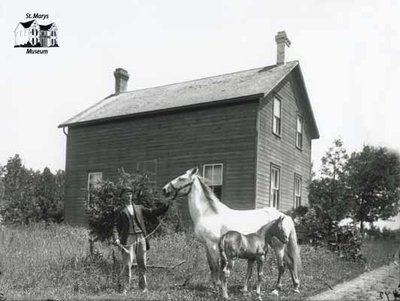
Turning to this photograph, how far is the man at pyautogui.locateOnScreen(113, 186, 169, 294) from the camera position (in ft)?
29.7

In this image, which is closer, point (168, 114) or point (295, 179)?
point (168, 114)

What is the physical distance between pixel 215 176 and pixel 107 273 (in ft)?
27.9

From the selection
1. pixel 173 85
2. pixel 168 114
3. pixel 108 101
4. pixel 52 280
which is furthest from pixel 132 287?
pixel 108 101

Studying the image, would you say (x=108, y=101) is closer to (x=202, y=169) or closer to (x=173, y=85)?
(x=173, y=85)

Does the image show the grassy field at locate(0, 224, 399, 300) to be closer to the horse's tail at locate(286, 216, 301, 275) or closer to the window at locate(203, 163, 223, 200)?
the horse's tail at locate(286, 216, 301, 275)


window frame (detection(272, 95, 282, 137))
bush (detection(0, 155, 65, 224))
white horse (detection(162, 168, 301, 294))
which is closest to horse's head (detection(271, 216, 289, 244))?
white horse (detection(162, 168, 301, 294))

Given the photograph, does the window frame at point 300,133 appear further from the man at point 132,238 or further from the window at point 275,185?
the man at point 132,238

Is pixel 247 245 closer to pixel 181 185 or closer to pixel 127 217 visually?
pixel 181 185

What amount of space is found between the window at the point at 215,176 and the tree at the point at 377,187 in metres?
25.6

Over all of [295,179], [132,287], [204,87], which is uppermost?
[204,87]

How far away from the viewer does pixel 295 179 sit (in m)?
22.1

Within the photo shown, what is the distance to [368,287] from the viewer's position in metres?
11.0

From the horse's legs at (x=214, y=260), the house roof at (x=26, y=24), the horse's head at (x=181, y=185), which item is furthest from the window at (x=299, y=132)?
the horse's legs at (x=214, y=260)

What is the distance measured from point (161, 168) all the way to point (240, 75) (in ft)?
19.5
